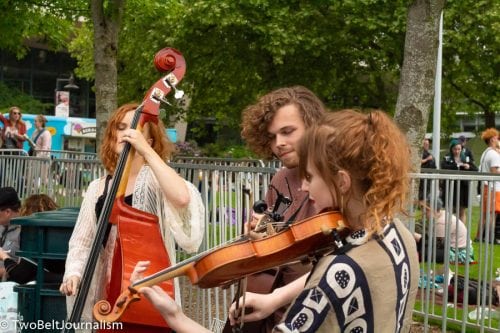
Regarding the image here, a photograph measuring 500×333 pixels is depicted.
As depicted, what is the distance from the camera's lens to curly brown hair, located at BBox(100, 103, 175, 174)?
419 cm

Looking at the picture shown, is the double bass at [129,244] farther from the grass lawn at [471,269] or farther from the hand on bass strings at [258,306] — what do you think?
the grass lawn at [471,269]

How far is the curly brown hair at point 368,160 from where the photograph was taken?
2.34 m

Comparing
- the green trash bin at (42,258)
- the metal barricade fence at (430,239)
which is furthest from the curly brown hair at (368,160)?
the metal barricade fence at (430,239)

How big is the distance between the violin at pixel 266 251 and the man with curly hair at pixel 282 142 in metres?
0.46

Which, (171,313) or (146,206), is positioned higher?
(146,206)

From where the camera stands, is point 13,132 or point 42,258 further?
point 13,132

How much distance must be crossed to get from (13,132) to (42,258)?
42.9 ft

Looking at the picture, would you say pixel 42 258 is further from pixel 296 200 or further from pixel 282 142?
pixel 296 200

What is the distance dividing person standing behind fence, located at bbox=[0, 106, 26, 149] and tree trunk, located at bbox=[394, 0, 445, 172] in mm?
12009

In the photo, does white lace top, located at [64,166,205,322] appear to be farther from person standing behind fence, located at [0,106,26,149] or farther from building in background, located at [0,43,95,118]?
building in background, located at [0,43,95,118]

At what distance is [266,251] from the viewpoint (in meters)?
2.43

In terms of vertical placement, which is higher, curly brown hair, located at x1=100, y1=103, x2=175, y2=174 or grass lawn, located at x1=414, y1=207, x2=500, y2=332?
curly brown hair, located at x1=100, y1=103, x2=175, y2=174

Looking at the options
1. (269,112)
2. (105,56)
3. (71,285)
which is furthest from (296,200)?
(105,56)

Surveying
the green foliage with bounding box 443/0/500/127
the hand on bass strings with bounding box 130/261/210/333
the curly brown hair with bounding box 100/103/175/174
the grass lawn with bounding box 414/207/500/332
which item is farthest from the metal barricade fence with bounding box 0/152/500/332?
the green foliage with bounding box 443/0/500/127
